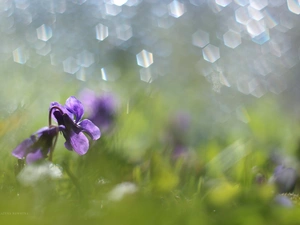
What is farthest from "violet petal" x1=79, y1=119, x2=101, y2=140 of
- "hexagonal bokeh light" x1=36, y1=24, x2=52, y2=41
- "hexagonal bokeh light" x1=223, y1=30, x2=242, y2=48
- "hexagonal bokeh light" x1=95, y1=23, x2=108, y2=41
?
"hexagonal bokeh light" x1=223, y1=30, x2=242, y2=48

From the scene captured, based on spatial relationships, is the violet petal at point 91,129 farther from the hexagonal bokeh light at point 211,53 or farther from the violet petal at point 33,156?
the hexagonal bokeh light at point 211,53

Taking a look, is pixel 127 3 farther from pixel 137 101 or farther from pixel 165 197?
pixel 165 197

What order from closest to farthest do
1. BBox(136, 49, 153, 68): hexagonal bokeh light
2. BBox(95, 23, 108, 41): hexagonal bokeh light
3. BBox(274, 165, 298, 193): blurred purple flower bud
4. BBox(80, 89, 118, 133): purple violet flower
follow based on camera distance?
BBox(274, 165, 298, 193): blurred purple flower bud
BBox(80, 89, 118, 133): purple violet flower
BBox(136, 49, 153, 68): hexagonal bokeh light
BBox(95, 23, 108, 41): hexagonal bokeh light

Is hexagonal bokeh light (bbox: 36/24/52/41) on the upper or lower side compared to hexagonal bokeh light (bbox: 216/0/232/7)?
upper

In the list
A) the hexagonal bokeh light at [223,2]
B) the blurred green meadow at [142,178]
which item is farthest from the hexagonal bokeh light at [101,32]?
the blurred green meadow at [142,178]

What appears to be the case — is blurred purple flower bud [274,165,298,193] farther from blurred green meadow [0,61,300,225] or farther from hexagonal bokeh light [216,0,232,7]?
hexagonal bokeh light [216,0,232,7]

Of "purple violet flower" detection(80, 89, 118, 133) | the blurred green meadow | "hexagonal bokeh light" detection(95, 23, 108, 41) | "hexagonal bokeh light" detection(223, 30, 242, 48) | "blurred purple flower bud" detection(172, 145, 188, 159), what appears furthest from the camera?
"hexagonal bokeh light" detection(223, 30, 242, 48)

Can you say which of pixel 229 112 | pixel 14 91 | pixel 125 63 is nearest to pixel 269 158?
pixel 14 91

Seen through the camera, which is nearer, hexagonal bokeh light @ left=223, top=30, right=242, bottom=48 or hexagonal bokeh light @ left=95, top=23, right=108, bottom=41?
hexagonal bokeh light @ left=95, top=23, right=108, bottom=41
